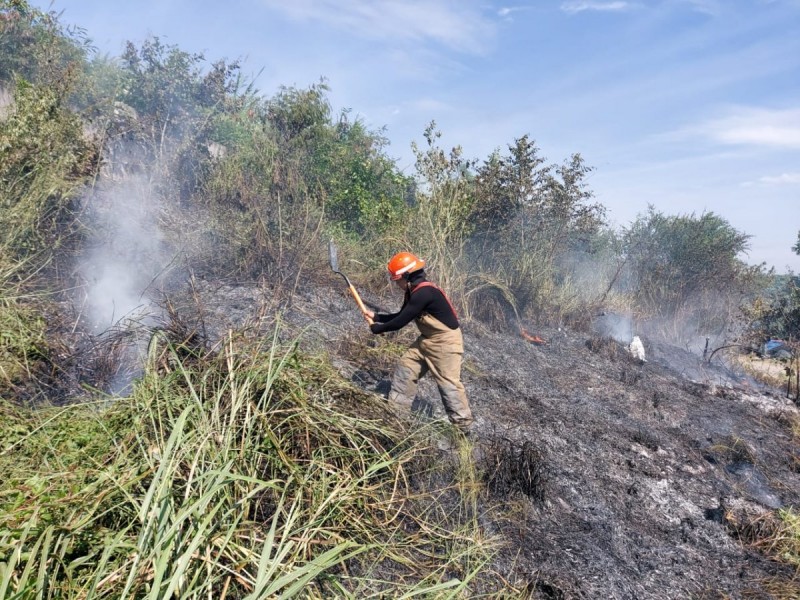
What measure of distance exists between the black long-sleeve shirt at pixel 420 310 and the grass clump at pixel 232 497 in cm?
78

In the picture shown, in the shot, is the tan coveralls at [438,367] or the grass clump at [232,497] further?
the tan coveralls at [438,367]

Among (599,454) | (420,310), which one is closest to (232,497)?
(420,310)

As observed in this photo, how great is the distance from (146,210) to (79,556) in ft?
21.1

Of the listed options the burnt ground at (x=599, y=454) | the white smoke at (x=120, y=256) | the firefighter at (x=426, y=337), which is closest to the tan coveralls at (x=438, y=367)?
the firefighter at (x=426, y=337)

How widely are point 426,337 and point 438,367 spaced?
0.93ft

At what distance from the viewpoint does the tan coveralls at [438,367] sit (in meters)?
4.56

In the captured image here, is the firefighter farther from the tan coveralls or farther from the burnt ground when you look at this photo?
the burnt ground

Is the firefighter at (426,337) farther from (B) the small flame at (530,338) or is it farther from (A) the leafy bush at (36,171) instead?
(B) the small flame at (530,338)

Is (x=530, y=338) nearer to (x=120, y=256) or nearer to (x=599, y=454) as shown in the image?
(x=599, y=454)

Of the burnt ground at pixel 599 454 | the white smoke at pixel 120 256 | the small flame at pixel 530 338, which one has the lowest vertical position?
Answer: the burnt ground at pixel 599 454

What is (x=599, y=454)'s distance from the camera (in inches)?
203

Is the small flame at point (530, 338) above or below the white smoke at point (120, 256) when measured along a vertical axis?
below

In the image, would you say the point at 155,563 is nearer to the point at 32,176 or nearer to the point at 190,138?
the point at 32,176

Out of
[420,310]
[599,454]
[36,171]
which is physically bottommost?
[599,454]
